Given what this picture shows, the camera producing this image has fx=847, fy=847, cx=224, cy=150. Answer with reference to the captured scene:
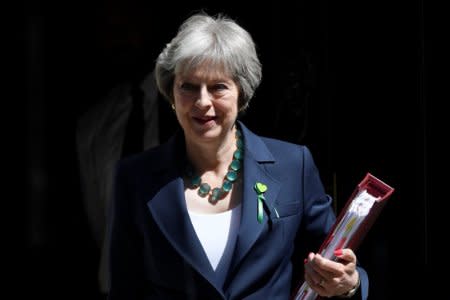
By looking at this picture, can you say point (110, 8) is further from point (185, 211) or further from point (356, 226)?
point (356, 226)

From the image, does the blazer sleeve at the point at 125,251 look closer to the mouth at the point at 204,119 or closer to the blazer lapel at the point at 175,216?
the blazer lapel at the point at 175,216

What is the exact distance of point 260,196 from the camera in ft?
10.2

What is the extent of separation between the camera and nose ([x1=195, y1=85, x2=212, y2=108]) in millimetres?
3025

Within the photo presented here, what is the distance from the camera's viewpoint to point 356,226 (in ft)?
9.27

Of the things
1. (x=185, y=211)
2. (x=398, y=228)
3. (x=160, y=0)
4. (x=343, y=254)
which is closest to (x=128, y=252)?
(x=185, y=211)

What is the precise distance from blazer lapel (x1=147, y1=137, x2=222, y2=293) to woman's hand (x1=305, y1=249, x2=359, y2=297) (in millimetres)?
364

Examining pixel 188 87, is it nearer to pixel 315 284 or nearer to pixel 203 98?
pixel 203 98

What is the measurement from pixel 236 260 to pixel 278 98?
5.51 ft

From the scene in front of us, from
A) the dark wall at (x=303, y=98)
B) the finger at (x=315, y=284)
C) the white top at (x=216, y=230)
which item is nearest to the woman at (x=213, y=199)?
the white top at (x=216, y=230)

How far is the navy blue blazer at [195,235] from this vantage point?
119 inches

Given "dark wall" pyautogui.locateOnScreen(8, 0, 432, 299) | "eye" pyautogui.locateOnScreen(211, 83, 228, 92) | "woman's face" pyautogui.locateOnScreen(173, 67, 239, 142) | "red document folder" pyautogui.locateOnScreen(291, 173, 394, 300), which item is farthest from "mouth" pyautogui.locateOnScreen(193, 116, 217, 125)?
"dark wall" pyautogui.locateOnScreen(8, 0, 432, 299)

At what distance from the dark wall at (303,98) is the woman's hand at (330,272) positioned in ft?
4.30

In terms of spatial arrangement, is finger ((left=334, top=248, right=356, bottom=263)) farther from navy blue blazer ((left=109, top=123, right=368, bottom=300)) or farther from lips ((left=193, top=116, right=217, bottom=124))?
lips ((left=193, top=116, right=217, bottom=124))

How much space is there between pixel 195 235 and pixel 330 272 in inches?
20.6
